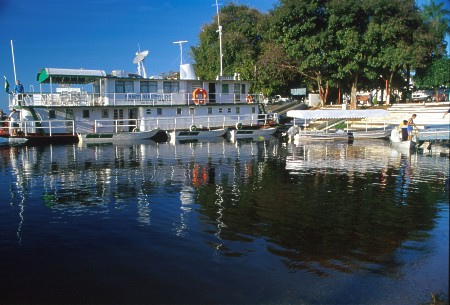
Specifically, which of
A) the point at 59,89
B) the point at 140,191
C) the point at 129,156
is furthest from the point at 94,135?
the point at 140,191

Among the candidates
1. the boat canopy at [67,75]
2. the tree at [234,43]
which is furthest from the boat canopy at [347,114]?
the tree at [234,43]

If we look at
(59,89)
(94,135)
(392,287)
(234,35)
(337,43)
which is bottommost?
(392,287)

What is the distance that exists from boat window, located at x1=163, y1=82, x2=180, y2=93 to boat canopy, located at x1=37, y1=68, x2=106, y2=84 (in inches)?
229

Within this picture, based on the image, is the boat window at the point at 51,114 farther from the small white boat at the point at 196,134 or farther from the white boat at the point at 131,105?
the small white boat at the point at 196,134

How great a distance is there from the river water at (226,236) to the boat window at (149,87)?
2093 centimetres

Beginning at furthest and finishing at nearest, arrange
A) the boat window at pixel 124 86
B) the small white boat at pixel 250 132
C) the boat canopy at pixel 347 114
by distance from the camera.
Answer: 1. the small white boat at pixel 250 132
2. the boat window at pixel 124 86
3. the boat canopy at pixel 347 114

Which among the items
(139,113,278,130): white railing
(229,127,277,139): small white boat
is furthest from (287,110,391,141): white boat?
(139,113,278,130): white railing

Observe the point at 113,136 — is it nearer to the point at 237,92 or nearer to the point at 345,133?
the point at 237,92

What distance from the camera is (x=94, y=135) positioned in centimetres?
3500

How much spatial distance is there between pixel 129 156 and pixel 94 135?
1032cm

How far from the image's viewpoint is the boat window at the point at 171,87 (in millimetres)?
40938

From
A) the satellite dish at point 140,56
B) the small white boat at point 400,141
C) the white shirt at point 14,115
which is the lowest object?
the small white boat at point 400,141

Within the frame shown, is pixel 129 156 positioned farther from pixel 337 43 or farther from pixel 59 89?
pixel 337 43

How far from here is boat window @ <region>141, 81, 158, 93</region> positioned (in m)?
39.7
